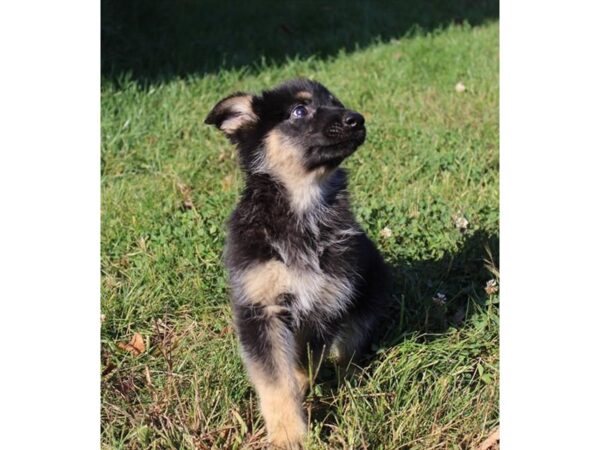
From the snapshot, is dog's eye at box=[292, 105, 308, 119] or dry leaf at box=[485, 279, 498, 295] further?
dry leaf at box=[485, 279, 498, 295]

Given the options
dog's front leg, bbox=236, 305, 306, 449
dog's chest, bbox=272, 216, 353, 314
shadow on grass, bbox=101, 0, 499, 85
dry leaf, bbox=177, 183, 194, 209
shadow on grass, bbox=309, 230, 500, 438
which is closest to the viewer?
dog's front leg, bbox=236, 305, 306, 449

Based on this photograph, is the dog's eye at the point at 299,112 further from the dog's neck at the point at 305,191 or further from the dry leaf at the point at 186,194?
the dry leaf at the point at 186,194

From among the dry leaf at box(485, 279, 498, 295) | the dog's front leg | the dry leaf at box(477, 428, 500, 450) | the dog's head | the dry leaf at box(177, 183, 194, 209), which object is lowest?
the dry leaf at box(177, 183, 194, 209)

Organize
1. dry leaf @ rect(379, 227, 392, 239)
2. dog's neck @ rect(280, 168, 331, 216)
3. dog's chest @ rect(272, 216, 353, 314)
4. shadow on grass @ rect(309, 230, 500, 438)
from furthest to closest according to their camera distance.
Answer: dry leaf @ rect(379, 227, 392, 239)
shadow on grass @ rect(309, 230, 500, 438)
dog's neck @ rect(280, 168, 331, 216)
dog's chest @ rect(272, 216, 353, 314)

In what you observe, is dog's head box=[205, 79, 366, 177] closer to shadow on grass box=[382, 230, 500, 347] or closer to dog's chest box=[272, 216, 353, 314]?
Answer: dog's chest box=[272, 216, 353, 314]

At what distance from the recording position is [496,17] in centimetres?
1117

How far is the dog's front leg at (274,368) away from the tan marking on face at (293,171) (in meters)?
0.56

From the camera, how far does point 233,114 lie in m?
3.77

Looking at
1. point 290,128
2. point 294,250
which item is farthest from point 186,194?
point 294,250

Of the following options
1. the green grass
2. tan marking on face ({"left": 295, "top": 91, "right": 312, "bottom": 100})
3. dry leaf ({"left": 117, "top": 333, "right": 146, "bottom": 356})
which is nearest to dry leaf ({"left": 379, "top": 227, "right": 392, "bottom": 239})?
the green grass

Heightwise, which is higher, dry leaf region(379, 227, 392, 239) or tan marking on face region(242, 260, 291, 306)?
tan marking on face region(242, 260, 291, 306)

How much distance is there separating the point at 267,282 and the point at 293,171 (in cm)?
57

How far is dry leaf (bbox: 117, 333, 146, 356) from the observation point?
3.89m

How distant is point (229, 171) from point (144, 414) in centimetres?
308
